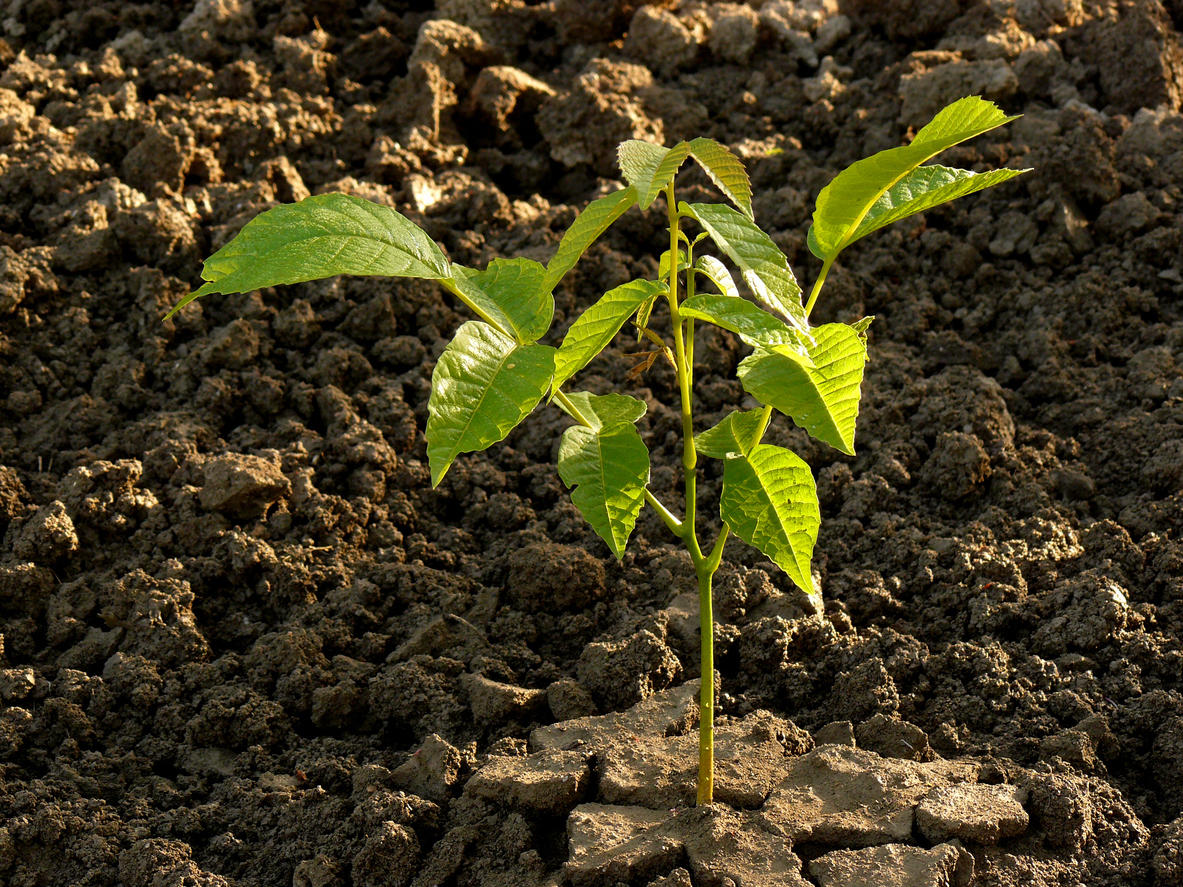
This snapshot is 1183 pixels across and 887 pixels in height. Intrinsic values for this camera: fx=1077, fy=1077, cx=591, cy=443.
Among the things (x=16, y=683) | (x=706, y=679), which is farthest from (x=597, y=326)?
(x=16, y=683)

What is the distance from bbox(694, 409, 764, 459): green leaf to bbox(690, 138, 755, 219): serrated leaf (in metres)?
0.37

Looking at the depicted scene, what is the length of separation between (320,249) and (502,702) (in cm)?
114

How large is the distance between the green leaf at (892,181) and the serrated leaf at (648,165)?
10.9 inches

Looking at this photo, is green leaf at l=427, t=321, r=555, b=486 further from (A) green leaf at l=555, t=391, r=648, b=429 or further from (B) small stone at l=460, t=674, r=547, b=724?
(B) small stone at l=460, t=674, r=547, b=724

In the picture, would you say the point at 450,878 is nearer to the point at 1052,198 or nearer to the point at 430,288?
the point at 430,288

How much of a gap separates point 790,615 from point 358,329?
1.56m

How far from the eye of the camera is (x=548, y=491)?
9.27ft

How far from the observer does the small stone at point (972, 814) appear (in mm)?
1880

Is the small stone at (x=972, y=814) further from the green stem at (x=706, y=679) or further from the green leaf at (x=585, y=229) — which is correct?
the green leaf at (x=585, y=229)

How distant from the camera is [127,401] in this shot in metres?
2.97

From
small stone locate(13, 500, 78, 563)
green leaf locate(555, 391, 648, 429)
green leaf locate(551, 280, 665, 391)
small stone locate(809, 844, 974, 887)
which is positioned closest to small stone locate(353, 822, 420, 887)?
small stone locate(809, 844, 974, 887)

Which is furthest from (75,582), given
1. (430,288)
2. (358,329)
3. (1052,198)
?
(1052,198)

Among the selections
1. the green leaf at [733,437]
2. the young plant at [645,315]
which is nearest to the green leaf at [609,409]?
the young plant at [645,315]

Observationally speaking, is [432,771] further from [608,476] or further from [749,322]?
[749,322]
